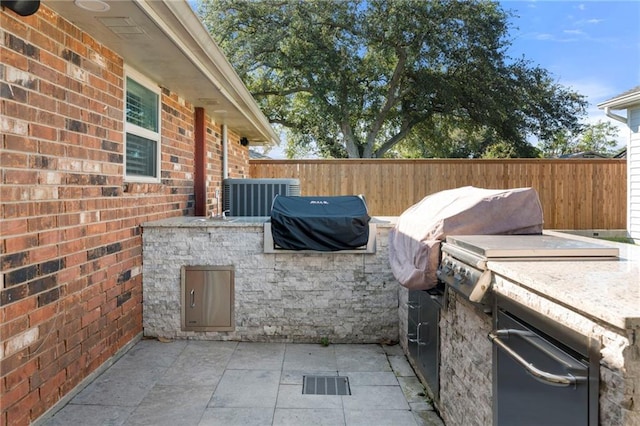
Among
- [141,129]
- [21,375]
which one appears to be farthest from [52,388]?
[141,129]

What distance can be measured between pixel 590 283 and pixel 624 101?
792 cm

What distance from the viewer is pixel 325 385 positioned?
3.35m

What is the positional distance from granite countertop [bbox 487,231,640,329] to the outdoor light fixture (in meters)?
2.81

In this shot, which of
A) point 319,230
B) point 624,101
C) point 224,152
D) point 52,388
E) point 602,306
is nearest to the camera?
point 602,306

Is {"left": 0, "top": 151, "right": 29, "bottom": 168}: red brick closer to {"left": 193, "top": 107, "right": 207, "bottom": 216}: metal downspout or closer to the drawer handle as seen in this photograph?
the drawer handle

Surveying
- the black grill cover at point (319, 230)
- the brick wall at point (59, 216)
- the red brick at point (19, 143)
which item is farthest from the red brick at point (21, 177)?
the black grill cover at point (319, 230)

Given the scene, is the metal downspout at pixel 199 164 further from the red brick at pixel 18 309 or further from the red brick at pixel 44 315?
the red brick at pixel 18 309

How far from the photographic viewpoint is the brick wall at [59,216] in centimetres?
240

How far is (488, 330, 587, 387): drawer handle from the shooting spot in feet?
4.31

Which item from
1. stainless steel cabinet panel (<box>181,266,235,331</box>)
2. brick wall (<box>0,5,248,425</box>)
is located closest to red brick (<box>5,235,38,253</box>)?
brick wall (<box>0,5,248,425</box>)

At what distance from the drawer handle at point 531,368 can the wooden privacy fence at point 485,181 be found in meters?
7.96

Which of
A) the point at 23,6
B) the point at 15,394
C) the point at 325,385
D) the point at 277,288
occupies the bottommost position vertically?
the point at 325,385

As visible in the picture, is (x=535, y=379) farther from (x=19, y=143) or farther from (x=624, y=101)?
(x=624, y=101)

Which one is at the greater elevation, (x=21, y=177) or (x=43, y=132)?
(x=43, y=132)
